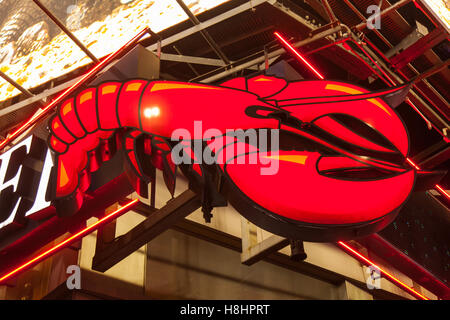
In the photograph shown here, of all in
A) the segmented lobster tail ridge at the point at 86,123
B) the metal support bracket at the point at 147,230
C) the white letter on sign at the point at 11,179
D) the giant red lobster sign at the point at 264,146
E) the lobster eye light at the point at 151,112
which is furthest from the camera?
the white letter on sign at the point at 11,179

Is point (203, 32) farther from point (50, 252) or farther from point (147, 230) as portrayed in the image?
point (50, 252)

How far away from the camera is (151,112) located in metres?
3.66

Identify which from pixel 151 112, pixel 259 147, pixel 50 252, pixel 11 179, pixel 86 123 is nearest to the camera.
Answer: pixel 259 147

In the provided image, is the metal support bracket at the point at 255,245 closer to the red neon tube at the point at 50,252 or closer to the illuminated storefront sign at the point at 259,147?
the red neon tube at the point at 50,252

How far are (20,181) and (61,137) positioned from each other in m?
0.96

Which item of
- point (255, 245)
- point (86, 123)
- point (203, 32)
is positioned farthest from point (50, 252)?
point (203, 32)

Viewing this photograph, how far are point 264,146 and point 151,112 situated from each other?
34.1 inches

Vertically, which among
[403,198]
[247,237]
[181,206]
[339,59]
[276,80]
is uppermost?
[339,59]

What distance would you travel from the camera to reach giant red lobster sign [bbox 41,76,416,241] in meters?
3.35

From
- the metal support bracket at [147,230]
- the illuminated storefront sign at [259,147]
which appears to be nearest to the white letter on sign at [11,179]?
the illuminated storefront sign at [259,147]

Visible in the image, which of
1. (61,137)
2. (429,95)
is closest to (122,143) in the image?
(61,137)

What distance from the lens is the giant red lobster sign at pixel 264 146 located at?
3354 mm

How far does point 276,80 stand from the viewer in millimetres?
4070

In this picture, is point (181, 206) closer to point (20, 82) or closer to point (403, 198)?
point (403, 198)
